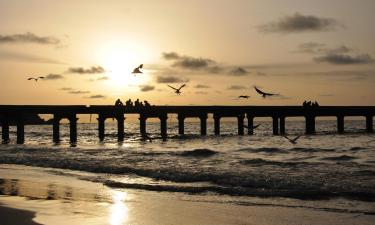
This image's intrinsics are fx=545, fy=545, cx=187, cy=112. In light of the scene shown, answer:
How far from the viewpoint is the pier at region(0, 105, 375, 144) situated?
4741 cm

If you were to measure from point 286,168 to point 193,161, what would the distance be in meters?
5.70

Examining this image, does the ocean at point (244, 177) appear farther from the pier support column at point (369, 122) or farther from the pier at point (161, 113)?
the pier support column at point (369, 122)

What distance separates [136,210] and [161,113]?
40951 mm

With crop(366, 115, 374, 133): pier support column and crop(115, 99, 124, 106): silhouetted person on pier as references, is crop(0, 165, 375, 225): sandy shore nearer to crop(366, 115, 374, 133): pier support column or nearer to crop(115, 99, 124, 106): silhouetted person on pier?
crop(115, 99, 124, 106): silhouetted person on pier

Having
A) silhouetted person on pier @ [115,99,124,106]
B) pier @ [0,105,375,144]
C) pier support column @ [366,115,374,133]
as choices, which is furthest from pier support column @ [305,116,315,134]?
silhouetted person on pier @ [115,99,124,106]

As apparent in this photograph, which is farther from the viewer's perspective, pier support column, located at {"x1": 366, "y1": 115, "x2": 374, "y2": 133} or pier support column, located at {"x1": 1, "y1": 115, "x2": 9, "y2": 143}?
pier support column, located at {"x1": 366, "y1": 115, "x2": 374, "y2": 133}

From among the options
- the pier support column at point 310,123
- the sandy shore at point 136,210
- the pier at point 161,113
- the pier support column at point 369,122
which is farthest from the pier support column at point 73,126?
the sandy shore at point 136,210

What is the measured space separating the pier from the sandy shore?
3188 cm

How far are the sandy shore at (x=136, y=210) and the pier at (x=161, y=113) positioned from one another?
3188 centimetres

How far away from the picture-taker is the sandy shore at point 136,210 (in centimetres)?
1091

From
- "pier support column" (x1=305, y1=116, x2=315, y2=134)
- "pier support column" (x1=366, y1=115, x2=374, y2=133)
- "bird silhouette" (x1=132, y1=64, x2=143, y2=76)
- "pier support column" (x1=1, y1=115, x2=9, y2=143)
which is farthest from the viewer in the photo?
"pier support column" (x1=366, y1=115, x2=374, y2=133)

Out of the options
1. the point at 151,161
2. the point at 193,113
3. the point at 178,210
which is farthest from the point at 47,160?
the point at 193,113

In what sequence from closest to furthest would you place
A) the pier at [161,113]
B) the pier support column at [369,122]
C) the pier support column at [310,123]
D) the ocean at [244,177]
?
the ocean at [244,177] → the pier at [161,113] → the pier support column at [310,123] → the pier support column at [369,122]

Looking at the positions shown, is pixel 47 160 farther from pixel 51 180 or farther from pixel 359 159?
→ pixel 359 159
